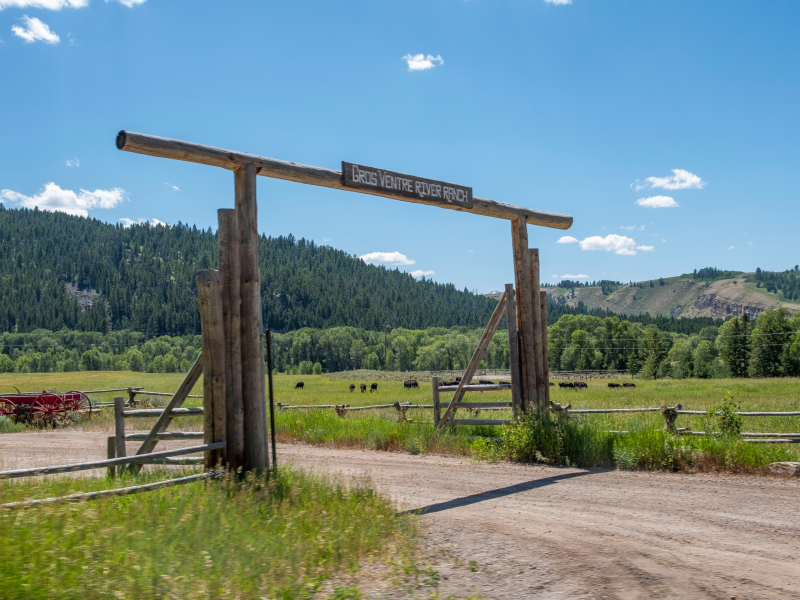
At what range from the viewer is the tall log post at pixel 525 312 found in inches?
450

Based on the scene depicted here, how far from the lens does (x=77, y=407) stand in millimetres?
21984

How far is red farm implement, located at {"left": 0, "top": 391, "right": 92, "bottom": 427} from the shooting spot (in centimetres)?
2084

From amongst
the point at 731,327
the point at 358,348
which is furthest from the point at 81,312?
the point at 731,327

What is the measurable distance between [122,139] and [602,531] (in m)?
6.54

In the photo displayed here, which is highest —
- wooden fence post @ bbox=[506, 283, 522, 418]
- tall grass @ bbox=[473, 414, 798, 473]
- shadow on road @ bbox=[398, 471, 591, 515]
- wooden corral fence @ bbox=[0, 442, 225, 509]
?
wooden fence post @ bbox=[506, 283, 522, 418]

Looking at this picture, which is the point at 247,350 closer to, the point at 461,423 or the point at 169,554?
the point at 169,554

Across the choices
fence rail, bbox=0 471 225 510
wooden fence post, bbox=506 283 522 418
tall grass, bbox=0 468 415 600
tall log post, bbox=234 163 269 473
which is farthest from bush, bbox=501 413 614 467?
fence rail, bbox=0 471 225 510

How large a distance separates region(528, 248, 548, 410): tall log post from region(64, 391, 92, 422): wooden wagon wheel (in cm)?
1711

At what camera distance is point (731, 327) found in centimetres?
9375

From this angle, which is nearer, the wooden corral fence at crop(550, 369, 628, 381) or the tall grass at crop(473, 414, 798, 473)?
the tall grass at crop(473, 414, 798, 473)

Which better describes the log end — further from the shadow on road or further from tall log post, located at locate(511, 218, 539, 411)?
tall log post, located at locate(511, 218, 539, 411)

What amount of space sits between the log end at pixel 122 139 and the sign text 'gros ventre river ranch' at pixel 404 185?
2.99 metres

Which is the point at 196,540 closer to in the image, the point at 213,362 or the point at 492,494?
the point at 213,362

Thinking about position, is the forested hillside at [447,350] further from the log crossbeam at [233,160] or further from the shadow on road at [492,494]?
the log crossbeam at [233,160]
